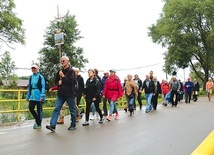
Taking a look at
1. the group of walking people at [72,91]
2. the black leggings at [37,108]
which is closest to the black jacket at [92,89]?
the group of walking people at [72,91]

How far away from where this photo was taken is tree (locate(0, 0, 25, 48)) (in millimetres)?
35875

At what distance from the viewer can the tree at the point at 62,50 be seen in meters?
47.7

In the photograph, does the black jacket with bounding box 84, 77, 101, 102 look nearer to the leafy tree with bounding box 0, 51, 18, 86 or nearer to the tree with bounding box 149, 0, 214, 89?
the leafy tree with bounding box 0, 51, 18, 86

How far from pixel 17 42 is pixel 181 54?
2048cm

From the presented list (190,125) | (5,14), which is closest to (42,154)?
(190,125)

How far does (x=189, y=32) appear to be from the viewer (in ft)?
141

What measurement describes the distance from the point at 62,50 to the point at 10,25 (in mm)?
12541

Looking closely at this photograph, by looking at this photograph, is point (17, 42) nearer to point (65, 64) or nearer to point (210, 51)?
point (210, 51)

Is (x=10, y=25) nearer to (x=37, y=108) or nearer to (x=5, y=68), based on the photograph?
(x=37, y=108)

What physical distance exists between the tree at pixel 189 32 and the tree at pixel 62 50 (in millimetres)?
13024

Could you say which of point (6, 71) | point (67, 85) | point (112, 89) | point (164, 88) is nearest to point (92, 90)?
point (112, 89)

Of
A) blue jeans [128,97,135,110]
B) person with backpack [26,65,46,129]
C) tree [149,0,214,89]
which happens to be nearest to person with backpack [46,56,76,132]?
person with backpack [26,65,46,129]

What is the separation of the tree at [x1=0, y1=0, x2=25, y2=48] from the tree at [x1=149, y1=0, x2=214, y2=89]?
18803 mm

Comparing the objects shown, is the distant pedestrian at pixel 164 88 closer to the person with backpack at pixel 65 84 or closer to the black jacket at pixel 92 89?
the black jacket at pixel 92 89
